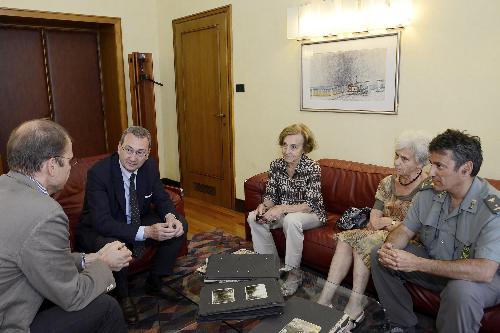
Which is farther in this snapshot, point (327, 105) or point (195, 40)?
point (195, 40)

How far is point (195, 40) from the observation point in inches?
174

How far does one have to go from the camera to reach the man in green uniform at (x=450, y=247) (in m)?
1.65

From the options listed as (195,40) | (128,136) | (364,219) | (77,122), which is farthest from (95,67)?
(364,219)

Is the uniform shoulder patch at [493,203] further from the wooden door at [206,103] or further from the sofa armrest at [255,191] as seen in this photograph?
the wooden door at [206,103]

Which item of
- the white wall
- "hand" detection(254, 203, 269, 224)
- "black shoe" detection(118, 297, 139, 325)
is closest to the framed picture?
the white wall

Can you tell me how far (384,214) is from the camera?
242 centimetres

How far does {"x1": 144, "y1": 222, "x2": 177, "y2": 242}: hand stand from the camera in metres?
2.28

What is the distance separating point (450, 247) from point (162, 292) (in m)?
1.48

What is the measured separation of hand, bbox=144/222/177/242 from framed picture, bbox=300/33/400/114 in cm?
172

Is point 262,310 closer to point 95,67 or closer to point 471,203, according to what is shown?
point 471,203

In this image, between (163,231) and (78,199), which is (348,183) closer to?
(163,231)

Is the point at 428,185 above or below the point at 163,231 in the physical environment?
above

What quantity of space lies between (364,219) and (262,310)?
1.19 m

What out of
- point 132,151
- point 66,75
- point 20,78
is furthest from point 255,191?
point 20,78
